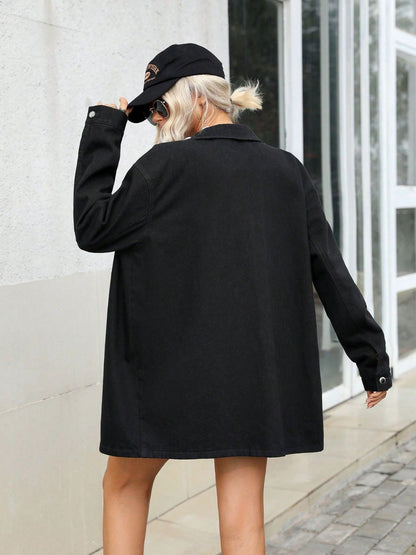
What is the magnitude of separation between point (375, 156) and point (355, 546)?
3.85m

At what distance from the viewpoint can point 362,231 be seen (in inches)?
266

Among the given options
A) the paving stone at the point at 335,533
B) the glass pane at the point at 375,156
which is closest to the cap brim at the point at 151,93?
the paving stone at the point at 335,533

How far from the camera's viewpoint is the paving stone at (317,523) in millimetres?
3961

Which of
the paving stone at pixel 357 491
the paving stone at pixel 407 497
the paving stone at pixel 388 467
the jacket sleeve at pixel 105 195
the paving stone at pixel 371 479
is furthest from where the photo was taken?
the paving stone at pixel 388 467

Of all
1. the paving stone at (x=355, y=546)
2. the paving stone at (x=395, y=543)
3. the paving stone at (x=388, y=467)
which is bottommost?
the paving stone at (x=388, y=467)

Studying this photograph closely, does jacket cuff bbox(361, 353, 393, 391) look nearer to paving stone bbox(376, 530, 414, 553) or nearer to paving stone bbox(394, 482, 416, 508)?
paving stone bbox(376, 530, 414, 553)

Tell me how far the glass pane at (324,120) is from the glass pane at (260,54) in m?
0.36

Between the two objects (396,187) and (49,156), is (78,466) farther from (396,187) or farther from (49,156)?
(396,187)

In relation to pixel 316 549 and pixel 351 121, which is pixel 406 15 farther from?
pixel 316 549

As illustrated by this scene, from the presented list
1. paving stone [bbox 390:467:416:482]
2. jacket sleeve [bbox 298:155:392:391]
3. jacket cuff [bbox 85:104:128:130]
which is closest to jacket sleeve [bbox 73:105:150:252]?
jacket cuff [bbox 85:104:128:130]

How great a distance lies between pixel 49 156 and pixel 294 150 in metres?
2.62

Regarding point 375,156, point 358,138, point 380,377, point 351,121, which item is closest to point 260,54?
point 351,121

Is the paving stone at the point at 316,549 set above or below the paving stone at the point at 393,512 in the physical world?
above

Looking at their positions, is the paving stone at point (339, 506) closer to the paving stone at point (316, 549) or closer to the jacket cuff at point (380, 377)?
the paving stone at point (316, 549)
